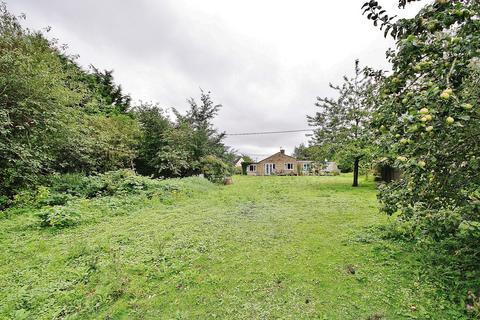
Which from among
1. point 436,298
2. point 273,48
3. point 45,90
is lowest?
point 436,298

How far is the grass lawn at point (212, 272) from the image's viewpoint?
7.27 feet

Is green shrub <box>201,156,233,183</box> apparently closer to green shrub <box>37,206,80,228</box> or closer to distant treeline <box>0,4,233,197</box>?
distant treeline <box>0,4,233,197</box>

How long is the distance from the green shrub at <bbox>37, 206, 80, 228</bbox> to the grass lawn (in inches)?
7.8

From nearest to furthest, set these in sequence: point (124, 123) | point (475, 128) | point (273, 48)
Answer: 1. point (475, 128)
2. point (273, 48)
3. point (124, 123)

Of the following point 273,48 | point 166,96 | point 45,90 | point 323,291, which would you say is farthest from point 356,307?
point 166,96

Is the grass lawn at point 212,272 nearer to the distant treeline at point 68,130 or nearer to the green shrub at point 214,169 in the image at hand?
the distant treeline at point 68,130

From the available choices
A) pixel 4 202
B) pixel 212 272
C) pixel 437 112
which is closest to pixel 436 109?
pixel 437 112

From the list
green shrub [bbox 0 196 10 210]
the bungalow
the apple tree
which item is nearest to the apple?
green shrub [bbox 0 196 10 210]

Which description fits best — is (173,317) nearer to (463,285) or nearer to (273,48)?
(463,285)

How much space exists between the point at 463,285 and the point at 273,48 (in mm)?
10901

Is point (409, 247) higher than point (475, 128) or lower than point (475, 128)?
lower

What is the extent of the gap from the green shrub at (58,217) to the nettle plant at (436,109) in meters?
6.31

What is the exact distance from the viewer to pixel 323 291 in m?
2.45

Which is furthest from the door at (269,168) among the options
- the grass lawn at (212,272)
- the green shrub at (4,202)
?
the green shrub at (4,202)
